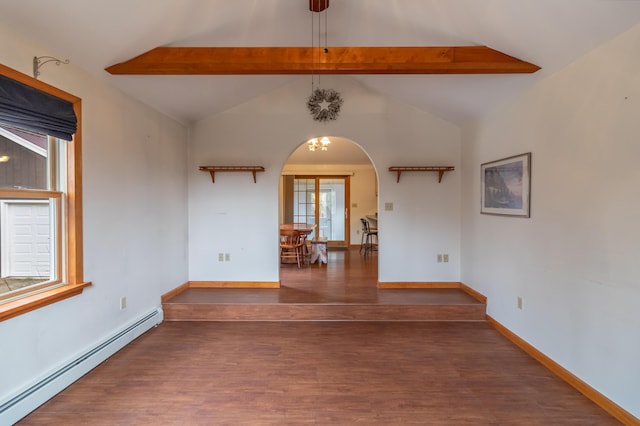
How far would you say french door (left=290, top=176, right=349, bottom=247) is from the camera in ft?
28.8

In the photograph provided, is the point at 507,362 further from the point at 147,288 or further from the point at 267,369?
the point at 147,288

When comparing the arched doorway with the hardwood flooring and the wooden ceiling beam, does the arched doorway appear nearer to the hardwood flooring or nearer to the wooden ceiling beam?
the hardwood flooring

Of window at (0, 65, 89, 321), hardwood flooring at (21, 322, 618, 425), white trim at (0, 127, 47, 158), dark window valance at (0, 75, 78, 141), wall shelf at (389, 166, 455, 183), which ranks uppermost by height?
dark window valance at (0, 75, 78, 141)

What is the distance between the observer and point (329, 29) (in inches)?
125

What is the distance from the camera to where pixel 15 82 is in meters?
1.96

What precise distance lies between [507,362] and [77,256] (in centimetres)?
360

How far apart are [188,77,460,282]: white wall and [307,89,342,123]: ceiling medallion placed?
0.26 feet

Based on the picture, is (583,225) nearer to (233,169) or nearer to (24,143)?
(233,169)

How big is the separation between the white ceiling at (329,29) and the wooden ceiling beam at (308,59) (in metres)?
0.09

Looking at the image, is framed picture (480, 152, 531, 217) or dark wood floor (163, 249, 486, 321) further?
dark wood floor (163, 249, 486, 321)

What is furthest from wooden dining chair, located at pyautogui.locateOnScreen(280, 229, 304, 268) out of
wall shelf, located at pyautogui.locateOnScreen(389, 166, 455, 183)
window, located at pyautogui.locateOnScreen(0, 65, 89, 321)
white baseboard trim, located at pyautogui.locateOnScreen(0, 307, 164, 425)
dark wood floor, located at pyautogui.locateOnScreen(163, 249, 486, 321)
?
window, located at pyautogui.locateOnScreen(0, 65, 89, 321)

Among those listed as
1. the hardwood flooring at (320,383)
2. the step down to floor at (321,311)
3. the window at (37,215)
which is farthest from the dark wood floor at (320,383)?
the window at (37,215)

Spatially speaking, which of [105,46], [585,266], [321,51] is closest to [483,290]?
[585,266]

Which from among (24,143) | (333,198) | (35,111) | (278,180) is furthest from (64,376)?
(333,198)
